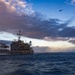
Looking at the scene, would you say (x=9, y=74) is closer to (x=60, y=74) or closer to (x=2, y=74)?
(x=2, y=74)

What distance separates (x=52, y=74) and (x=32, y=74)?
14.5ft

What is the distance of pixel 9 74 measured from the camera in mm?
49750

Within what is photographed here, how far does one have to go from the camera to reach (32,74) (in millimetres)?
51875

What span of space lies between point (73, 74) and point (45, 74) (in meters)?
6.04

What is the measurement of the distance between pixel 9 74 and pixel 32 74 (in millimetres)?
5273

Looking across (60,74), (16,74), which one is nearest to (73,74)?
(60,74)

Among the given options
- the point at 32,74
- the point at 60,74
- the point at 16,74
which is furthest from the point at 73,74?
the point at 16,74

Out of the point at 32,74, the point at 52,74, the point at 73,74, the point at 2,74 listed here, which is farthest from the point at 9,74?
the point at 73,74

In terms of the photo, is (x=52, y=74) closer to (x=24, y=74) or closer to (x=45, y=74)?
(x=45, y=74)

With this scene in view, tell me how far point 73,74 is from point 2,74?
15161 millimetres

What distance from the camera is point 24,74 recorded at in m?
52.0

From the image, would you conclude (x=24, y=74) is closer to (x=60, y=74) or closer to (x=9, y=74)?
(x=9, y=74)

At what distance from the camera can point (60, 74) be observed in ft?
171

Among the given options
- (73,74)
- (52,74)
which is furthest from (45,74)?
(73,74)
